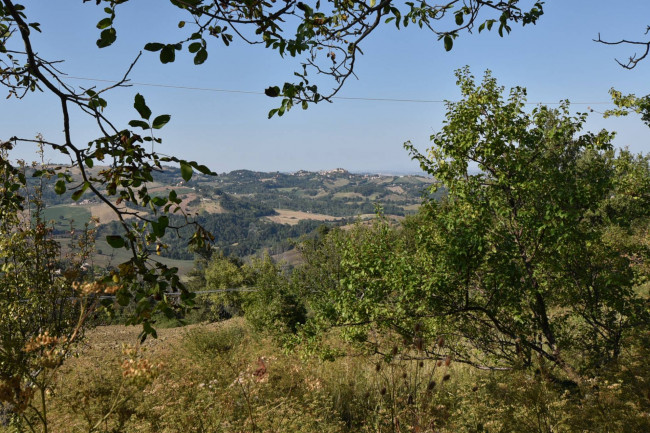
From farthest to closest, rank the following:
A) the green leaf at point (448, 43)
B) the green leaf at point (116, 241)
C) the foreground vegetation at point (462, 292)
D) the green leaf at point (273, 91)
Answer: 1. the foreground vegetation at point (462, 292)
2. the green leaf at point (448, 43)
3. the green leaf at point (273, 91)
4. the green leaf at point (116, 241)

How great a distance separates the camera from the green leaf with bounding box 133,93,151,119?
1.33 m

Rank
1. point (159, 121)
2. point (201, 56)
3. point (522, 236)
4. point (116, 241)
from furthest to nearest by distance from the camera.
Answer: point (522, 236) < point (201, 56) < point (159, 121) < point (116, 241)

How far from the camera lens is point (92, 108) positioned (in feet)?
5.00

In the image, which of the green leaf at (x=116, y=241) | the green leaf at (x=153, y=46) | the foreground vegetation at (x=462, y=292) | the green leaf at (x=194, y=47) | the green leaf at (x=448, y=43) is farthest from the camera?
the foreground vegetation at (x=462, y=292)

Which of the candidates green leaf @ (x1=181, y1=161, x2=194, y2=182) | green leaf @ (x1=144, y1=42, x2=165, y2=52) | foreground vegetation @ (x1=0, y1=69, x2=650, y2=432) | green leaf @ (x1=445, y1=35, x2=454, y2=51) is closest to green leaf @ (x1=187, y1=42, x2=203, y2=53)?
green leaf @ (x1=144, y1=42, x2=165, y2=52)

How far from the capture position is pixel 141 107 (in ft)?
4.46

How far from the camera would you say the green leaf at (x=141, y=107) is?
1328 mm

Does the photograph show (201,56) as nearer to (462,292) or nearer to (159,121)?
(159,121)

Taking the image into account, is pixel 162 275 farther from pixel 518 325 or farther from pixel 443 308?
pixel 518 325

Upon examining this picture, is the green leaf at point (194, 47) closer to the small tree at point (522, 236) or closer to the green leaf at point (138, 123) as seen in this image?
the green leaf at point (138, 123)

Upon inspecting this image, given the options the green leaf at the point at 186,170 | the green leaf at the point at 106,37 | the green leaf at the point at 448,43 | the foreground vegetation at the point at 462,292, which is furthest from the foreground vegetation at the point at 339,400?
the green leaf at the point at 448,43

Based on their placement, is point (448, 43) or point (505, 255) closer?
point (448, 43)

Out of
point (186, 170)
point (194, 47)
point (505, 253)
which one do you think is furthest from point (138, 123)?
point (505, 253)

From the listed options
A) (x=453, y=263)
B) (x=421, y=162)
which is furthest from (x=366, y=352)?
(x=421, y=162)
